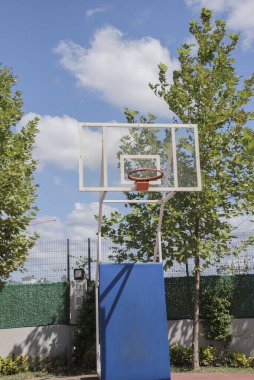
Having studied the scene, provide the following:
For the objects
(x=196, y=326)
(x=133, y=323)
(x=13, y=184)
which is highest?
(x=13, y=184)

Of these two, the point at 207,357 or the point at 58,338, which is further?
the point at 58,338

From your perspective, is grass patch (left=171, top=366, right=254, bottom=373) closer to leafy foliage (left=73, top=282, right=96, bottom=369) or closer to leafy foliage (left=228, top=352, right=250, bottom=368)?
leafy foliage (left=228, top=352, right=250, bottom=368)

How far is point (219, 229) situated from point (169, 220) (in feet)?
5.08

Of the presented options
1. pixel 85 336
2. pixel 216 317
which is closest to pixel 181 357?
pixel 216 317

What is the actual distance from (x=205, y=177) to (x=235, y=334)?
206 inches

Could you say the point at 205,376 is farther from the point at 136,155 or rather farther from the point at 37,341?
the point at 136,155

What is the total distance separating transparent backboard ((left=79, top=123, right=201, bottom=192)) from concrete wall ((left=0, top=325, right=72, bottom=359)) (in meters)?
7.07

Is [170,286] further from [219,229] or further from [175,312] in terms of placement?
[219,229]

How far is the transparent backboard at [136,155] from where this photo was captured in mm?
8719

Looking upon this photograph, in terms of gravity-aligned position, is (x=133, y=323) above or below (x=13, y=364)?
above

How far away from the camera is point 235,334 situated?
46.9ft

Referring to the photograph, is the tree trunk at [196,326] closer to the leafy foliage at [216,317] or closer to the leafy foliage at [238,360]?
the leafy foliage at [216,317]

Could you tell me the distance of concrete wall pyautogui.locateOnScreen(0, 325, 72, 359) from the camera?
44.5 feet

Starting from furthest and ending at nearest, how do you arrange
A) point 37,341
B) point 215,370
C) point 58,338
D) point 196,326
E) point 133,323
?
1. point 58,338
2. point 37,341
3. point 196,326
4. point 215,370
5. point 133,323
